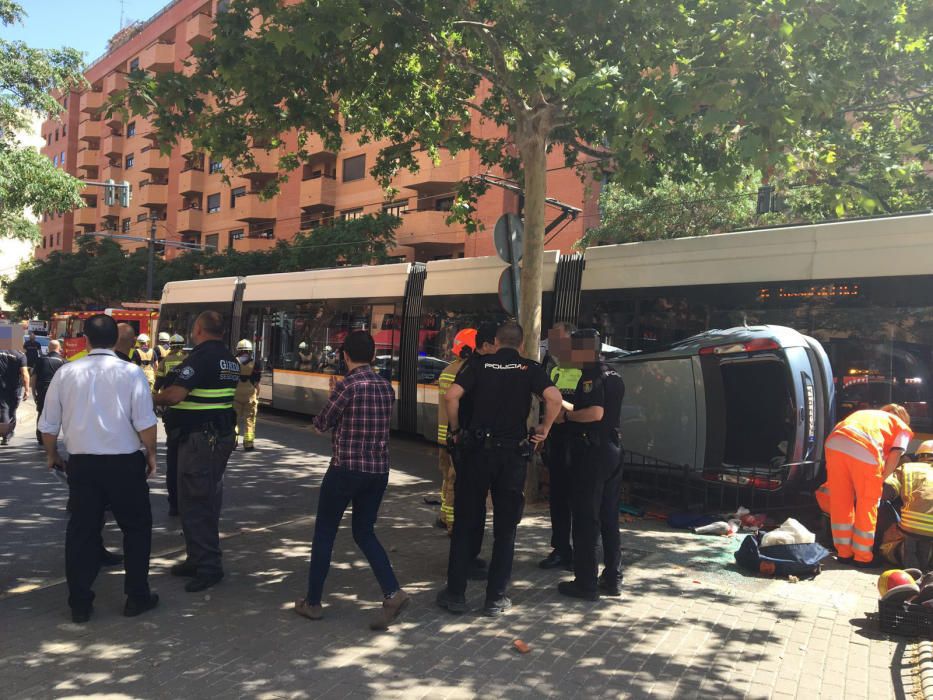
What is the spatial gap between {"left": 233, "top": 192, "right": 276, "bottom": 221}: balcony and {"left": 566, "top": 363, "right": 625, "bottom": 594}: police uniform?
37.5 meters

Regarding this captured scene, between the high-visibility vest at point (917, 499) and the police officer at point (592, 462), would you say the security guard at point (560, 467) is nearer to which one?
the police officer at point (592, 462)

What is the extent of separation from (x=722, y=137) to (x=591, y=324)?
2801 millimetres

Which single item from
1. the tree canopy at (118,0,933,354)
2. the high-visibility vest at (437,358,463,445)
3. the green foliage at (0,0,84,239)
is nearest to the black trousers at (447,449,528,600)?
the high-visibility vest at (437,358,463,445)

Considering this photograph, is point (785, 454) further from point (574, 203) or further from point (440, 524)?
point (574, 203)

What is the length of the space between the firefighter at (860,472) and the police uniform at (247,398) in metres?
7.12

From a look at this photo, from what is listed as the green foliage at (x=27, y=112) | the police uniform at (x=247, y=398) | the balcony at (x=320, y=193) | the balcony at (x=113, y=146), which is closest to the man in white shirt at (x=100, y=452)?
the police uniform at (x=247, y=398)

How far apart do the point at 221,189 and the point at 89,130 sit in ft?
77.0

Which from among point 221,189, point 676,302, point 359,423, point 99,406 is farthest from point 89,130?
point 359,423

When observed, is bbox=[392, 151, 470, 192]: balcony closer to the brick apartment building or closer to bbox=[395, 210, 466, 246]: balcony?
the brick apartment building

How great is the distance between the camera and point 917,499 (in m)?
5.42

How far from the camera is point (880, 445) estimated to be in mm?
5848

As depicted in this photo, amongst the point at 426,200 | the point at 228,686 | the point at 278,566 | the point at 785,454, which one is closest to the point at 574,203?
the point at 426,200

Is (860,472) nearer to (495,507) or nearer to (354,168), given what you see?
(495,507)

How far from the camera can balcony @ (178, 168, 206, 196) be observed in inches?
1797
